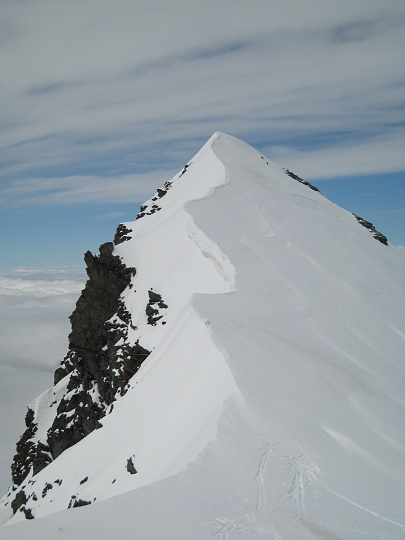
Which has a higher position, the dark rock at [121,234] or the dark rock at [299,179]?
the dark rock at [299,179]

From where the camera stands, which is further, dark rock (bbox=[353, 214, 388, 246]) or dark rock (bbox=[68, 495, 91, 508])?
dark rock (bbox=[353, 214, 388, 246])

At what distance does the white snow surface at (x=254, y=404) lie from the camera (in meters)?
5.85

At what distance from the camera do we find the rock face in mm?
29172

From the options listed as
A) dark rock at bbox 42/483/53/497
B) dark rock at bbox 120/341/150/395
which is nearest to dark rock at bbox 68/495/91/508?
dark rock at bbox 42/483/53/497

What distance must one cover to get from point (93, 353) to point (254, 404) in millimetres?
27245

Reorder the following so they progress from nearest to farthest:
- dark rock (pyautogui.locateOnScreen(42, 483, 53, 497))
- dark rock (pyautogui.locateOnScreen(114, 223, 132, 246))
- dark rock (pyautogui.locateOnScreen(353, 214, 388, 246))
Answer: dark rock (pyautogui.locateOnScreen(42, 483, 53, 497)) < dark rock (pyautogui.locateOnScreen(353, 214, 388, 246)) < dark rock (pyautogui.locateOnScreen(114, 223, 132, 246))

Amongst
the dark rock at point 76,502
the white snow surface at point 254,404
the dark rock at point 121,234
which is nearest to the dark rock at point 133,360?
the white snow surface at point 254,404

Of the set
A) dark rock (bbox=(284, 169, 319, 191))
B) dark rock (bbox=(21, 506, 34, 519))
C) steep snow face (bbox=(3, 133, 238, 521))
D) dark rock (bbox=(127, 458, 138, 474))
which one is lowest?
dark rock (bbox=(21, 506, 34, 519))

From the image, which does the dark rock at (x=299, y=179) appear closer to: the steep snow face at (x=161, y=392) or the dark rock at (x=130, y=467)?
the steep snow face at (x=161, y=392)

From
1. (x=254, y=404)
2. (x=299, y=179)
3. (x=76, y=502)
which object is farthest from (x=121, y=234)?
(x=254, y=404)

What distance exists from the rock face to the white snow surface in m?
4.56

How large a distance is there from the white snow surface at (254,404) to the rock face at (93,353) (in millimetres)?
4561

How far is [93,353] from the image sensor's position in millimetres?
33344

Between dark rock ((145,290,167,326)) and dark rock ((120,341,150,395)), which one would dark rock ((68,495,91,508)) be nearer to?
dark rock ((120,341,150,395))
